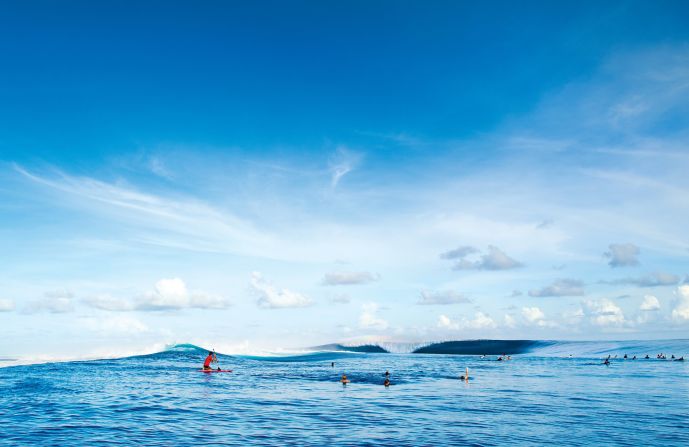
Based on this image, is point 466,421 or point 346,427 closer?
point 346,427

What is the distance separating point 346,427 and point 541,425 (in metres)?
12.4

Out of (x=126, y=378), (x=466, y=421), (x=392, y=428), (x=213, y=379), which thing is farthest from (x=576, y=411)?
(x=126, y=378)

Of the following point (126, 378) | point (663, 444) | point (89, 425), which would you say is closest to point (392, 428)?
point (663, 444)

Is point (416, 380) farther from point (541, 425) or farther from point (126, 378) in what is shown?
point (126, 378)

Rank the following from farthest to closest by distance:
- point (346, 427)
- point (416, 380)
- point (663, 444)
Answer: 1. point (416, 380)
2. point (346, 427)
3. point (663, 444)

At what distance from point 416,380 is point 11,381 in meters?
49.6

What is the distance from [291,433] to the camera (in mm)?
27672

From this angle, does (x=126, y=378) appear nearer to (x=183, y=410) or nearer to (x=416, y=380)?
(x=183, y=410)

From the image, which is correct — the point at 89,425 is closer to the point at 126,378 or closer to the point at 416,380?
the point at 126,378

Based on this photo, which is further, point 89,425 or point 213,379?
point 213,379

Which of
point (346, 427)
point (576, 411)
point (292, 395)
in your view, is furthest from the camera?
point (292, 395)

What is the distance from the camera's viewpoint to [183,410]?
1426 inches

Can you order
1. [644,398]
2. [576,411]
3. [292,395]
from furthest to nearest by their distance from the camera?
1. [292,395]
2. [644,398]
3. [576,411]

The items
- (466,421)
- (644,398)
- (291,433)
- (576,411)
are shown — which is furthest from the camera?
(644,398)
